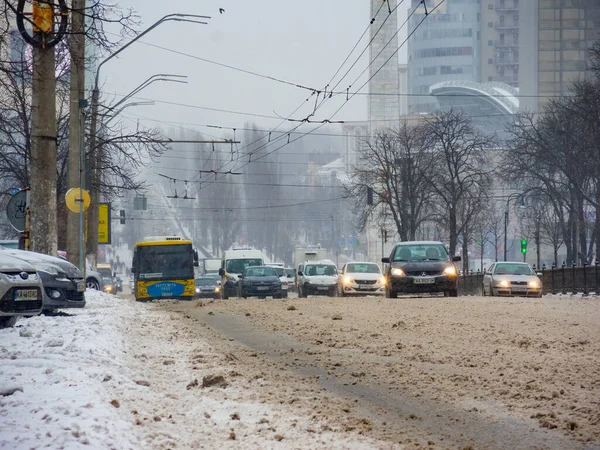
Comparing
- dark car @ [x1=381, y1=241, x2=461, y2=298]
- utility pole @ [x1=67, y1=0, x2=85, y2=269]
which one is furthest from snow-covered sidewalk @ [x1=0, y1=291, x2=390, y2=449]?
dark car @ [x1=381, y1=241, x2=461, y2=298]

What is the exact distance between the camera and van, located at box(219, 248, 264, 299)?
4753 centimetres

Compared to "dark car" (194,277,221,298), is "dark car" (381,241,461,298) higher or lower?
higher

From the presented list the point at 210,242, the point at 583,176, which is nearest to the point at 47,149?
the point at 583,176

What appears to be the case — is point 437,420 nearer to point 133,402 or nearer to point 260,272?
point 133,402

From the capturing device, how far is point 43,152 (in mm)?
20734

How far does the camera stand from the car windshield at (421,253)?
3105 cm

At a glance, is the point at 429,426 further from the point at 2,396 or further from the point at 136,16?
the point at 136,16

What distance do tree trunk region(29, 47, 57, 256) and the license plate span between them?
19.8ft

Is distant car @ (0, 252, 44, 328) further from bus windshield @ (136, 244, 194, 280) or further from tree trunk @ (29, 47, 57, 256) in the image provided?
bus windshield @ (136, 244, 194, 280)

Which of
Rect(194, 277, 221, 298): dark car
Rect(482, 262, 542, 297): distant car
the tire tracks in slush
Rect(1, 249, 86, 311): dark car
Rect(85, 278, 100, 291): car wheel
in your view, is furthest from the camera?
Rect(194, 277, 221, 298): dark car

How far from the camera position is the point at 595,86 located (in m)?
49.2

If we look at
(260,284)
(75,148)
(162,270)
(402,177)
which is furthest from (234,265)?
(75,148)

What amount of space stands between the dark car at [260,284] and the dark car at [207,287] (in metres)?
14.6

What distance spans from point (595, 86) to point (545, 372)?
41456 millimetres
